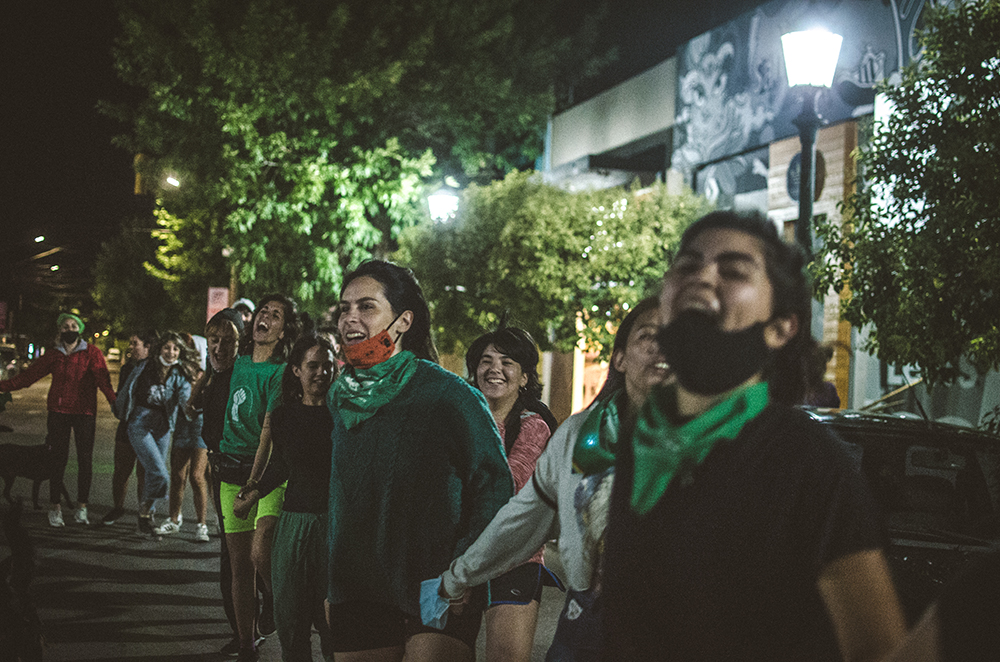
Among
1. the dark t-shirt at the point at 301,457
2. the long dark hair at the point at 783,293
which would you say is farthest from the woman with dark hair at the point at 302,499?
the long dark hair at the point at 783,293

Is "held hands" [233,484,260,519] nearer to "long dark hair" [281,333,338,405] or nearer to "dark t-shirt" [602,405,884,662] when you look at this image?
"long dark hair" [281,333,338,405]

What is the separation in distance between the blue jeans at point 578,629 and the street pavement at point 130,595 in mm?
3196

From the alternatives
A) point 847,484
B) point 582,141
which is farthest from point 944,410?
point 582,141

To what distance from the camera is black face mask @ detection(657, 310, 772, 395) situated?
172 cm

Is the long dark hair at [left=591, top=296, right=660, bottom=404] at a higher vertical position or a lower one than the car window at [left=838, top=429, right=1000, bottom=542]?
higher

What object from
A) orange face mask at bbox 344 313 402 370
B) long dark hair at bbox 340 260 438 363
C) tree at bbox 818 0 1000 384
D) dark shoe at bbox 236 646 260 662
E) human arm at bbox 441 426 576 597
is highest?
tree at bbox 818 0 1000 384

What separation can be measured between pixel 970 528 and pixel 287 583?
3205 mm

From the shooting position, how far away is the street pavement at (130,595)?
239 inches

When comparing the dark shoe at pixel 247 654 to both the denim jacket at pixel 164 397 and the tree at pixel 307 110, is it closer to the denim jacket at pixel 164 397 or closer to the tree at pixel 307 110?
the denim jacket at pixel 164 397

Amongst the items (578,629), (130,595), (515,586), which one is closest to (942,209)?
(515,586)

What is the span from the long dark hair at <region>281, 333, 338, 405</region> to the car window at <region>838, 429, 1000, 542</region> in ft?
9.08

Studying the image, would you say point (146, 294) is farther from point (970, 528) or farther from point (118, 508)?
point (970, 528)

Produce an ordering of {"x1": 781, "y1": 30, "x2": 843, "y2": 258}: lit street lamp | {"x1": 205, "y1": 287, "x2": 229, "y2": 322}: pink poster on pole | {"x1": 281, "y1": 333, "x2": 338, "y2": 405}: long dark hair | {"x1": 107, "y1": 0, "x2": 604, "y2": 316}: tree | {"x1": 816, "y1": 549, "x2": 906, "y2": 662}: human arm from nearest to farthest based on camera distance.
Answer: {"x1": 816, "y1": 549, "x2": 906, "y2": 662}: human arm, {"x1": 281, "y1": 333, "x2": 338, "y2": 405}: long dark hair, {"x1": 781, "y1": 30, "x2": 843, "y2": 258}: lit street lamp, {"x1": 107, "y1": 0, "x2": 604, "y2": 316}: tree, {"x1": 205, "y1": 287, "x2": 229, "y2": 322}: pink poster on pole

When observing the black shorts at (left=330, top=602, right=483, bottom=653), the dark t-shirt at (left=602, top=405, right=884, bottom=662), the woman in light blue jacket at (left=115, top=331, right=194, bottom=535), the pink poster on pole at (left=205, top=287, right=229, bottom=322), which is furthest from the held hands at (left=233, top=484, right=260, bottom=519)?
the pink poster on pole at (left=205, top=287, right=229, bottom=322)
